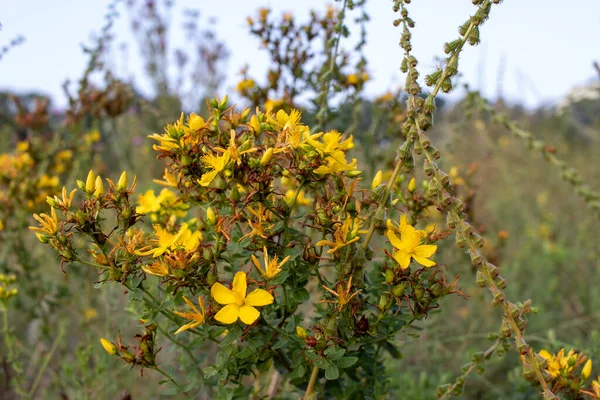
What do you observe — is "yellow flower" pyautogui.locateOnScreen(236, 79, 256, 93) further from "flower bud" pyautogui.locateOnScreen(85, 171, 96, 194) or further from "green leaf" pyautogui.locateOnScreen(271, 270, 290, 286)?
"green leaf" pyautogui.locateOnScreen(271, 270, 290, 286)

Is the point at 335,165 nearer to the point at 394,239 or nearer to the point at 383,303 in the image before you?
the point at 394,239

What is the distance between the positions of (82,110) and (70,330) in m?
1.72

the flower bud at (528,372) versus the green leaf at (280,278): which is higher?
the green leaf at (280,278)

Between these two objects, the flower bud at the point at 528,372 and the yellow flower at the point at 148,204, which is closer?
the flower bud at the point at 528,372

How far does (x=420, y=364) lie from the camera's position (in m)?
2.99

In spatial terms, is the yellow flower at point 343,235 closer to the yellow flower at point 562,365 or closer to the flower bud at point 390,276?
the flower bud at point 390,276

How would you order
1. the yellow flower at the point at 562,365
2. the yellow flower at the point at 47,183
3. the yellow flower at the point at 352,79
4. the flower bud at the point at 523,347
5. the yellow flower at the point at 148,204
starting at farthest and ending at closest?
the yellow flower at the point at 47,183 < the yellow flower at the point at 352,79 < the yellow flower at the point at 148,204 < the yellow flower at the point at 562,365 < the flower bud at the point at 523,347

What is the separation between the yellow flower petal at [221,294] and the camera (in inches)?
38.6

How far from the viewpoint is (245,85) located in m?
2.12

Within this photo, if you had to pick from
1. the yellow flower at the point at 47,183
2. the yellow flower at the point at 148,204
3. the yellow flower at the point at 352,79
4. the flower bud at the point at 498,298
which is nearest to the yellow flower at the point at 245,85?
the yellow flower at the point at 352,79

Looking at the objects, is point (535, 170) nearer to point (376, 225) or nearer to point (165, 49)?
point (165, 49)

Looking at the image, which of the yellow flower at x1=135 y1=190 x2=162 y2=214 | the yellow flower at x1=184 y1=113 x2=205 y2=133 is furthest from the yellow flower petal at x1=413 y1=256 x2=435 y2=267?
the yellow flower at x1=135 y1=190 x2=162 y2=214

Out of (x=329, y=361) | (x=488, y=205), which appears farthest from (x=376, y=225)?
(x=488, y=205)

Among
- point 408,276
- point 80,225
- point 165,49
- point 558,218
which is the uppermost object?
point 165,49
